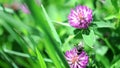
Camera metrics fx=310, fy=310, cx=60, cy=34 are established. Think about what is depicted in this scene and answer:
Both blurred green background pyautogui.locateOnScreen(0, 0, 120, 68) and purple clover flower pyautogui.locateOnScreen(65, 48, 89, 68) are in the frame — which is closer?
blurred green background pyautogui.locateOnScreen(0, 0, 120, 68)

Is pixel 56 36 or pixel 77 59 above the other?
pixel 56 36

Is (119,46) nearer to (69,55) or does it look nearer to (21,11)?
(69,55)

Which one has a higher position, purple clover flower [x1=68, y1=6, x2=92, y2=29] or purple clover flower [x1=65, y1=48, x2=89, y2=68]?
purple clover flower [x1=68, y1=6, x2=92, y2=29]

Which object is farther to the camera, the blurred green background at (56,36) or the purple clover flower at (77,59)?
the purple clover flower at (77,59)

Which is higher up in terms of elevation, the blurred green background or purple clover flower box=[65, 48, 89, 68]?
the blurred green background
